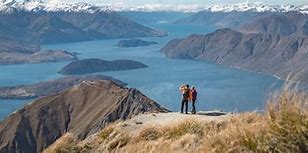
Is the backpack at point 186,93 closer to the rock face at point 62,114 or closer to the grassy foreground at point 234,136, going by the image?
the grassy foreground at point 234,136

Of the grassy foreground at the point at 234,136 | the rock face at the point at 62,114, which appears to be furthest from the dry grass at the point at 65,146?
the rock face at the point at 62,114

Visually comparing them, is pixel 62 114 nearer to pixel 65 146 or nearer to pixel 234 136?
pixel 65 146

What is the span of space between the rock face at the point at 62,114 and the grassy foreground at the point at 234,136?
8644 cm

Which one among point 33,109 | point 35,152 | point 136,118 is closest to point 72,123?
point 35,152

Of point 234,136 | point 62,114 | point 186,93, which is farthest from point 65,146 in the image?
point 62,114

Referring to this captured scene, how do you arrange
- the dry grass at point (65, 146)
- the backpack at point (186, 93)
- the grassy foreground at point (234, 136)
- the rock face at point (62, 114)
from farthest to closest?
the rock face at point (62, 114)
the backpack at point (186, 93)
the dry grass at point (65, 146)
the grassy foreground at point (234, 136)

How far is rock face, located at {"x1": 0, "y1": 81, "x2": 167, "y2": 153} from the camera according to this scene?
3947 inches

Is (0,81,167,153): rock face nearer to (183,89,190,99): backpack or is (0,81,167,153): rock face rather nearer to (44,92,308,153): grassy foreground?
(183,89,190,99): backpack

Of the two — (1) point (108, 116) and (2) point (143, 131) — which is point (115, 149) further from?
(1) point (108, 116)

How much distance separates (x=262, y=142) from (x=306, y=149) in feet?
1.42

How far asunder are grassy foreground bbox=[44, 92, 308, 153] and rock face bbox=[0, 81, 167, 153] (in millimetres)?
86437

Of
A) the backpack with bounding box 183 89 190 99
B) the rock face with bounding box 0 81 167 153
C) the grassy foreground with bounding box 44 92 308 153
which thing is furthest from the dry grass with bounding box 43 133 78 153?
the rock face with bounding box 0 81 167 153

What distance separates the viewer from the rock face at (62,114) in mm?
100250

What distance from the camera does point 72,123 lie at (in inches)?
4190
